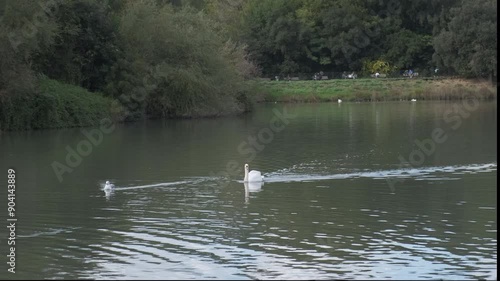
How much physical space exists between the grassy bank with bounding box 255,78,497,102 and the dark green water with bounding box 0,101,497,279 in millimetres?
33367

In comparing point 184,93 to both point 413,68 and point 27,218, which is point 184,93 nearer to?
point 27,218

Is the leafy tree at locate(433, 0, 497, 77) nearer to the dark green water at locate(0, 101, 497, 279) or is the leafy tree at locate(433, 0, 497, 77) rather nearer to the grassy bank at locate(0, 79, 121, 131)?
the dark green water at locate(0, 101, 497, 279)

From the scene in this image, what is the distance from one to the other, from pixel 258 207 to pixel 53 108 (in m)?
26.3

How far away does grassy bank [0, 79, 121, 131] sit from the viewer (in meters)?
44.0

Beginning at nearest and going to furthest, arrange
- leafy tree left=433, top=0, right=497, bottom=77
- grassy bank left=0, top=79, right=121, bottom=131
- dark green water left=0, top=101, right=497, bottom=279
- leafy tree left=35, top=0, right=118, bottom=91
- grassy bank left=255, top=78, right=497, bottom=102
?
dark green water left=0, top=101, right=497, bottom=279, grassy bank left=0, top=79, right=121, bottom=131, leafy tree left=35, top=0, right=118, bottom=91, grassy bank left=255, top=78, right=497, bottom=102, leafy tree left=433, top=0, right=497, bottom=77

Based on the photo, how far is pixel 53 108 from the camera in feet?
151

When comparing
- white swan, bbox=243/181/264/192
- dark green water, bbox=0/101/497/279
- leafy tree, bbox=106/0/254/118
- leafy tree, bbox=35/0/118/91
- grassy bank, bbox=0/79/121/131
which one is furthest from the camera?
leafy tree, bbox=106/0/254/118

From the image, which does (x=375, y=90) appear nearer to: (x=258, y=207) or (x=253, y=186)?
(x=253, y=186)

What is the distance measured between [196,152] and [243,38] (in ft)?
180

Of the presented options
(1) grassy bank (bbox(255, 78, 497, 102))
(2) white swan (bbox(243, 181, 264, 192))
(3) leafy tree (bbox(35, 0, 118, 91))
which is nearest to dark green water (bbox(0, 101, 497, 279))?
(2) white swan (bbox(243, 181, 264, 192))

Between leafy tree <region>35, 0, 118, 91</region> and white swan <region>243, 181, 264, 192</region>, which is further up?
leafy tree <region>35, 0, 118, 91</region>

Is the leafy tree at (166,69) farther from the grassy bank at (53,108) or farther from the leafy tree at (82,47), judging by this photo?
the grassy bank at (53,108)

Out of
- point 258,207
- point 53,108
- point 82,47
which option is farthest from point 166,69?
point 258,207

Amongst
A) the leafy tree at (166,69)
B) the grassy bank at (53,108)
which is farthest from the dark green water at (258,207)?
the leafy tree at (166,69)
